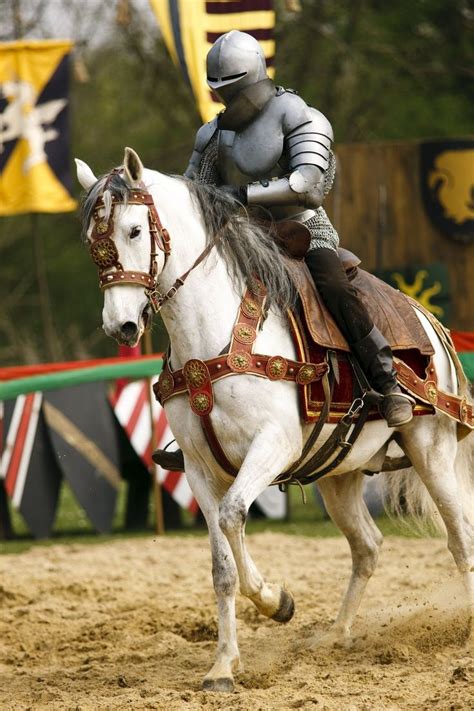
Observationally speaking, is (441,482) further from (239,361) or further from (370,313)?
(239,361)

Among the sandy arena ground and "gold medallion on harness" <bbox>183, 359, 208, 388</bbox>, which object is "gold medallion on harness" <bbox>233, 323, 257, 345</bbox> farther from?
the sandy arena ground

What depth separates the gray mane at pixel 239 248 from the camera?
5305mm

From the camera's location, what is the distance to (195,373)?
202 inches

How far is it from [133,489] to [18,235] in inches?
489

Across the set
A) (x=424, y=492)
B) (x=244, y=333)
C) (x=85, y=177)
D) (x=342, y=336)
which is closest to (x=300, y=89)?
(x=424, y=492)

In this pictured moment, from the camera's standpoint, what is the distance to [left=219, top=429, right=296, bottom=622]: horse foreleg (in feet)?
16.2

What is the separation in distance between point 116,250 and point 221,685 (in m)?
1.79

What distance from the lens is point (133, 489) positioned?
33.9 feet

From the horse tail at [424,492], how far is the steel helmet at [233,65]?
7.21 ft

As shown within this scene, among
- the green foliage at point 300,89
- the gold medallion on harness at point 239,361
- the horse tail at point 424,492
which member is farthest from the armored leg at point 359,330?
the green foliage at point 300,89

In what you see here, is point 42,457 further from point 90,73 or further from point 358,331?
point 90,73

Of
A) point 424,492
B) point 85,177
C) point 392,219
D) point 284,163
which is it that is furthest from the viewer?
point 392,219

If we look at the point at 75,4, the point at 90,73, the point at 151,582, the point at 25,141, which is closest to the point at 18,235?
the point at 90,73

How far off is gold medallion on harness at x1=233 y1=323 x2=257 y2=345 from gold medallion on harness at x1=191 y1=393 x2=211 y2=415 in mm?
275
